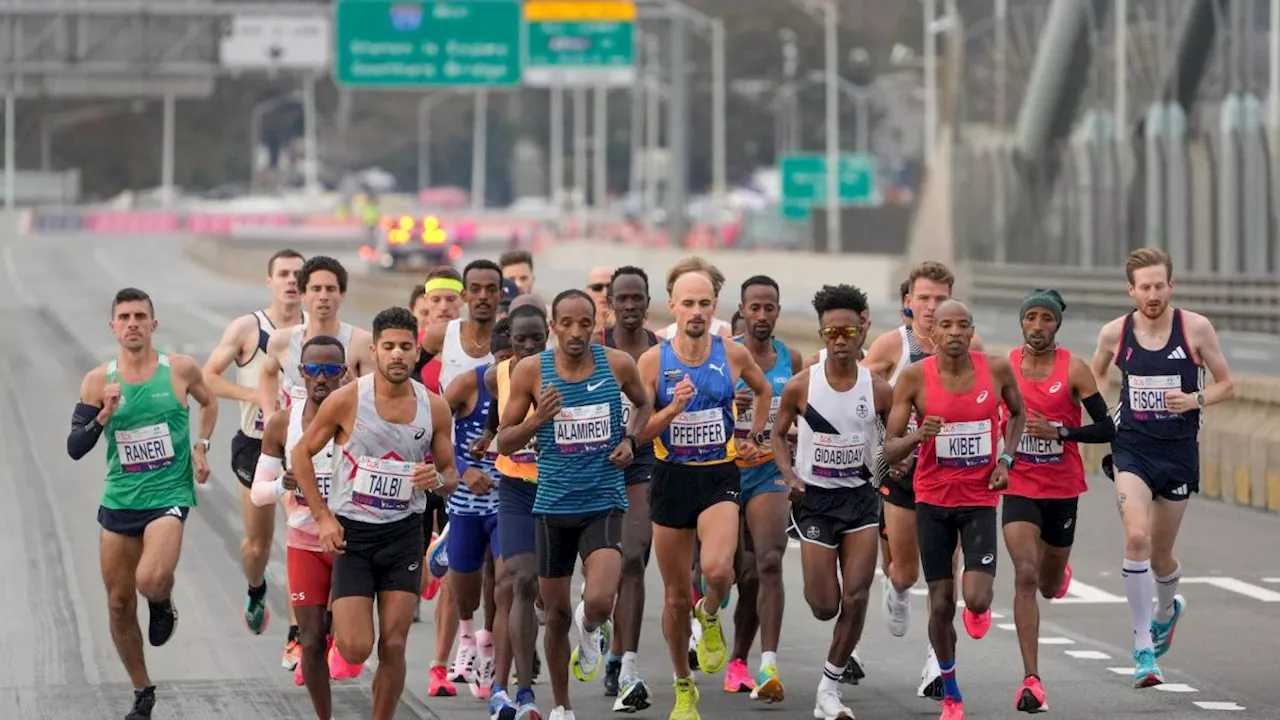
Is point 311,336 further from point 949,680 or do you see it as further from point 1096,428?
point 1096,428

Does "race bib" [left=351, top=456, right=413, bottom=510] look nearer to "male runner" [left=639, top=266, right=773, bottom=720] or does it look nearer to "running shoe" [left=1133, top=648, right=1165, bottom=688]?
"male runner" [left=639, top=266, right=773, bottom=720]

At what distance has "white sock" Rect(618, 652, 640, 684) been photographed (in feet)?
39.3

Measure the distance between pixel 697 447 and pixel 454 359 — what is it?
1404 mm

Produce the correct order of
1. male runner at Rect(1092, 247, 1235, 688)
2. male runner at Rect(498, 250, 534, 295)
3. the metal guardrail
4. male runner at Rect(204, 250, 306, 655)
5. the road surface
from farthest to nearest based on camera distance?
1. the metal guardrail
2. male runner at Rect(498, 250, 534, 295)
3. male runner at Rect(204, 250, 306, 655)
4. male runner at Rect(1092, 247, 1235, 688)
5. the road surface

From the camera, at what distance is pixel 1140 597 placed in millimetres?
12609

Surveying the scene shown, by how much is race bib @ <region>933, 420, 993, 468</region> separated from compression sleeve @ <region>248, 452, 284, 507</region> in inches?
114

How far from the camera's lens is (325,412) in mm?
10492

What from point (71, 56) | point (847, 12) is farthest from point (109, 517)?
point (847, 12)

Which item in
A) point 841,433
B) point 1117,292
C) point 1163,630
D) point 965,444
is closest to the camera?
point 965,444

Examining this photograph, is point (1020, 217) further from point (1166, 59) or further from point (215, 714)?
point (215, 714)

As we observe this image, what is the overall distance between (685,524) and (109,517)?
259 centimetres

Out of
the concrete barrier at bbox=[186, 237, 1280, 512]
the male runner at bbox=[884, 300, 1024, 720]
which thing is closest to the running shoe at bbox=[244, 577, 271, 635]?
the male runner at bbox=[884, 300, 1024, 720]

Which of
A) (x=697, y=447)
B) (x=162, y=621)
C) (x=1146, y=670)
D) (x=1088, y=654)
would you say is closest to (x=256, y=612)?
(x=162, y=621)

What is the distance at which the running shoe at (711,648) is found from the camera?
12.5 m
